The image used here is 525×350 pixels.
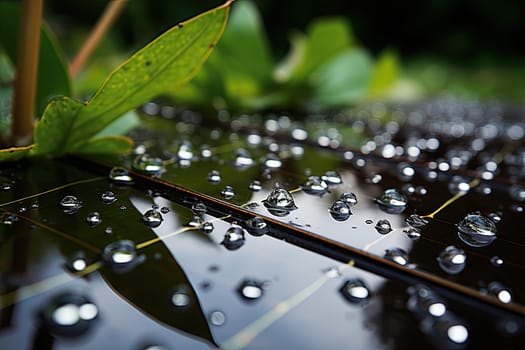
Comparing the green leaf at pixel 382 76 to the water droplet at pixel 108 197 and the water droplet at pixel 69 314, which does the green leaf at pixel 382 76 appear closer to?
the water droplet at pixel 108 197

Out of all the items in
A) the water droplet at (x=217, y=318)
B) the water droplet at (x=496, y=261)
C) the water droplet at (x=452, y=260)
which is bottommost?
the water droplet at (x=217, y=318)

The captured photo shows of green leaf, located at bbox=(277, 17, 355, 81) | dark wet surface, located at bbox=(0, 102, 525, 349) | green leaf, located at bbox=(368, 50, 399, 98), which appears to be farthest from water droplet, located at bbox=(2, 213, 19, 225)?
green leaf, located at bbox=(368, 50, 399, 98)

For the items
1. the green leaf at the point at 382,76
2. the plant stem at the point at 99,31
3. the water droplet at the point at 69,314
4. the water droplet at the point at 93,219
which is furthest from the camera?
the green leaf at the point at 382,76

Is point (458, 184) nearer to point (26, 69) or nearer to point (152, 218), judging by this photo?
point (152, 218)

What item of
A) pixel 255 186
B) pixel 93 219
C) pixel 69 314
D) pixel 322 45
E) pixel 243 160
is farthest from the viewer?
pixel 322 45

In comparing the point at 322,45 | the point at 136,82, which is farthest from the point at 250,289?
the point at 322,45

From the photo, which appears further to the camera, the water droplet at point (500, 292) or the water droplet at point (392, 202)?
the water droplet at point (392, 202)

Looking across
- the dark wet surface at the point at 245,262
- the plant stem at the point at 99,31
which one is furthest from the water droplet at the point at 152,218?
the plant stem at the point at 99,31

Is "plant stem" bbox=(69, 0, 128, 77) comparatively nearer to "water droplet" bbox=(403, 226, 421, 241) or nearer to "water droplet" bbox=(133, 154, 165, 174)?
"water droplet" bbox=(133, 154, 165, 174)
